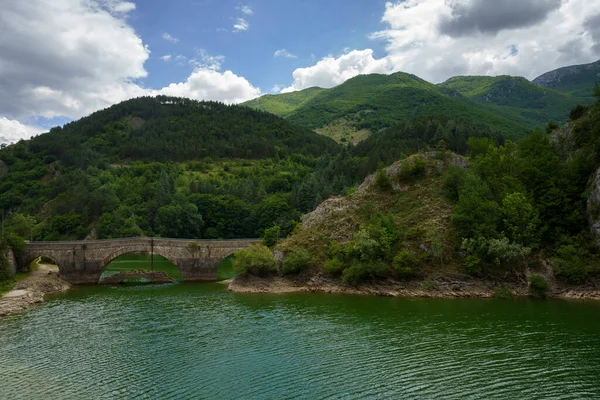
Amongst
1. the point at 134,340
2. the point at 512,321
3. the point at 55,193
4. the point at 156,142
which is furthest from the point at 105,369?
the point at 156,142

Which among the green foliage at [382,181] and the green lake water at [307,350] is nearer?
the green lake water at [307,350]

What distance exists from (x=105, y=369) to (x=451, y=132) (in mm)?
105706

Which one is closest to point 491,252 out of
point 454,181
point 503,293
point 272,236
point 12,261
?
point 503,293

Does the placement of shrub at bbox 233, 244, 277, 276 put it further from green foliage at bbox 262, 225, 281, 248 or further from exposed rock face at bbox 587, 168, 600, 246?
exposed rock face at bbox 587, 168, 600, 246

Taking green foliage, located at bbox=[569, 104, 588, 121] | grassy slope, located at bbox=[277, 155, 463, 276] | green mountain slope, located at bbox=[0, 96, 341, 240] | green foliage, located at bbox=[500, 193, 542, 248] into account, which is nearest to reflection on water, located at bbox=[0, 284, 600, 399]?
grassy slope, located at bbox=[277, 155, 463, 276]

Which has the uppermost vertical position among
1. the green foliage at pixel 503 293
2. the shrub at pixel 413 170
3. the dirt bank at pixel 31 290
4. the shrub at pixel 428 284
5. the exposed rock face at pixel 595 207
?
the shrub at pixel 413 170

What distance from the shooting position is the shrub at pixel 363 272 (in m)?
54.9

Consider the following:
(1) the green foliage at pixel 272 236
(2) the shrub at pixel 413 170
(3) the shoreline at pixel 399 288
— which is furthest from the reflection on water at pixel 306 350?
(2) the shrub at pixel 413 170

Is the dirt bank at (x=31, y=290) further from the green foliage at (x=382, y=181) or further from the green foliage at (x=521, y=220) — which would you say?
the green foliage at (x=521, y=220)

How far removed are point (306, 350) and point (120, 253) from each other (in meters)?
49.2

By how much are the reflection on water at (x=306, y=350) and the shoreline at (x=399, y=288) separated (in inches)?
132

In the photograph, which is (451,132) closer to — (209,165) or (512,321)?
(512,321)

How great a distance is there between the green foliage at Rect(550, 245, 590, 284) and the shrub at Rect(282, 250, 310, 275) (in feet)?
107

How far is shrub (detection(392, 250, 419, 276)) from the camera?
54.6m
